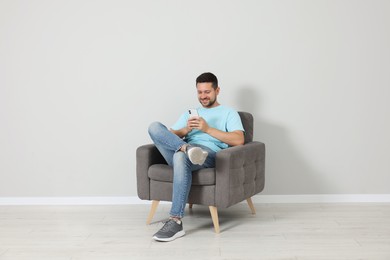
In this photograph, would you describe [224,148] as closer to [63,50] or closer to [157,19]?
[157,19]

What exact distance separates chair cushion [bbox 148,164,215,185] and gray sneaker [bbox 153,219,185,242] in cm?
32

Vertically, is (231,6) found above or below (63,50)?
above

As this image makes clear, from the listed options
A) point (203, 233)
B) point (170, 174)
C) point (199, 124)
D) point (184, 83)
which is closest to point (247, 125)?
point (199, 124)

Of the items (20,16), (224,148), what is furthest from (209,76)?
(20,16)

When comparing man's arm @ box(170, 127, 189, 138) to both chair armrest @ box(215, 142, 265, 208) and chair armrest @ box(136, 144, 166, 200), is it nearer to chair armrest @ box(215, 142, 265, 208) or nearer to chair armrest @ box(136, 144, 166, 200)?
chair armrest @ box(136, 144, 166, 200)

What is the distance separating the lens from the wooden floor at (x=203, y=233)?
3318 mm

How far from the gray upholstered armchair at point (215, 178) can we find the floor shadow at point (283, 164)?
22.2 inches

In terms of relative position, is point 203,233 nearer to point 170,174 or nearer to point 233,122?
point 170,174

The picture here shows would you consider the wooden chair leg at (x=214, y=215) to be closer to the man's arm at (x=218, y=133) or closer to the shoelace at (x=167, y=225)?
the shoelace at (x=167, y=225)

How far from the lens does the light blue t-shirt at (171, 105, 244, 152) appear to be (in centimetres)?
406

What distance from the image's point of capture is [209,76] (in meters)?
4.09

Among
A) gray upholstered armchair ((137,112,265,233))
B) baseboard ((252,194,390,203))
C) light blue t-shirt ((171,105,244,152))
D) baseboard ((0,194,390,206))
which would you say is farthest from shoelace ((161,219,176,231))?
baseboard ((252,194,390,203))

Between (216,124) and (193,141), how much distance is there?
21 cm

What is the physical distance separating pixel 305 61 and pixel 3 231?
107 inches
